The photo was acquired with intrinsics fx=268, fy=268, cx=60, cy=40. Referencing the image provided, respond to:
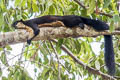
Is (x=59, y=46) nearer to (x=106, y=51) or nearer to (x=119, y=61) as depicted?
(x=106, y=51)

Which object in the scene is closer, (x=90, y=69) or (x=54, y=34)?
(x=54, y=34)

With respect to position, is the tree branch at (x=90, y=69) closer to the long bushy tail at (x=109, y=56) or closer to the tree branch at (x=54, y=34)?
the long bushy tail at (x=109, y=56)

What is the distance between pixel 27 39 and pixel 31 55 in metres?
0.76

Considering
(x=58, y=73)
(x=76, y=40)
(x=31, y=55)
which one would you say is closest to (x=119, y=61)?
(x=76, y=40)

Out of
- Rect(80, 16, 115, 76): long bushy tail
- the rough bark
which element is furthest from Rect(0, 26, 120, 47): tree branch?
Rect(80, 16, 115, 76): long bushy tail

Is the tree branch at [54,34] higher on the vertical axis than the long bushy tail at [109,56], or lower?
higher

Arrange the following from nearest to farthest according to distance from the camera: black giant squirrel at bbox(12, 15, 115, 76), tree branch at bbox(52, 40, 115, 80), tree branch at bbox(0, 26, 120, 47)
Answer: tree branch at bbox(0, 26, 120, 47), black giant squirrel at bbox(12, 15, 115, 76), tree branch at bbox(52, 40, 115, 80)

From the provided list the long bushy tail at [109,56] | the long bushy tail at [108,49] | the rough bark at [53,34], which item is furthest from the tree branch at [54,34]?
the long bushy tail at [109,56]

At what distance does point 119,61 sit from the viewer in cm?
266

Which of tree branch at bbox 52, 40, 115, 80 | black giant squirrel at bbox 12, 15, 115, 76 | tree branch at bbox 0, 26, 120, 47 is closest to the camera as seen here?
tree branch at bbox 0, 26, 120, 47

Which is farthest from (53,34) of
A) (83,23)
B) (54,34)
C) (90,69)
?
(90,69)

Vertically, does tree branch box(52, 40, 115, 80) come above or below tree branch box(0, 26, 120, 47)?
below

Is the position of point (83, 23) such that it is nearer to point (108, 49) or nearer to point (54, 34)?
point (108, 49)

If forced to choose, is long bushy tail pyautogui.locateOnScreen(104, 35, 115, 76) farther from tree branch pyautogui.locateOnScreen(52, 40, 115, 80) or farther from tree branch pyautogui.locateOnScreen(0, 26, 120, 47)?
tree branch pyautogui.locateOnScreen(0, 26, 120, 47)
